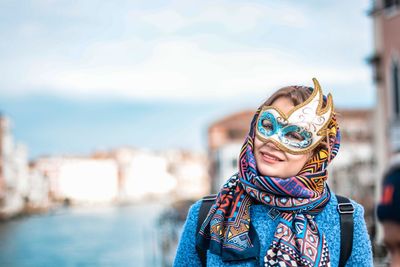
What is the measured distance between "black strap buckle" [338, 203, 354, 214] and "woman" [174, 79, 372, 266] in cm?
2

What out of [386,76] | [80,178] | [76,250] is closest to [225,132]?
[76,250]

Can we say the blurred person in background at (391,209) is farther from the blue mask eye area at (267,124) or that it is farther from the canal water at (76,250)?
the canal water at (76,250)

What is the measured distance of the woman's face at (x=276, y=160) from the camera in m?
1.48

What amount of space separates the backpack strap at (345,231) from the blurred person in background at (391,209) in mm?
446

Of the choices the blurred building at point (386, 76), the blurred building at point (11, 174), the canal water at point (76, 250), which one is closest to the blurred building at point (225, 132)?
the canal water at point (76, 250)

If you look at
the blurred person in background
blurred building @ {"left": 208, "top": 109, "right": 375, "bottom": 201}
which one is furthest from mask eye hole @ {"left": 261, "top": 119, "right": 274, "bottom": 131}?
Answer: blurred building @ {"left": 208, "top": 109, "right": 375, "bottom": 201}

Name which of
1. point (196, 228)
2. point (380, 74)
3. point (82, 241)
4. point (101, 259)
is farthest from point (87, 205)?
point (196, 228)

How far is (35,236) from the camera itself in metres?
52.0

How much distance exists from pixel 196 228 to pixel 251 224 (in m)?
0.14

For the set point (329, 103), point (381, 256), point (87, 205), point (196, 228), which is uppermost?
point (329, 103)

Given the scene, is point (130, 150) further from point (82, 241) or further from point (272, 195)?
point (272, 195)

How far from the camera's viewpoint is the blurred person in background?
1006mm

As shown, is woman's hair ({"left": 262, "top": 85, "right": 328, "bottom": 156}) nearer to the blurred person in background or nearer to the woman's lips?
the woman's lips

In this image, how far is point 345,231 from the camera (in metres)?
1.53
